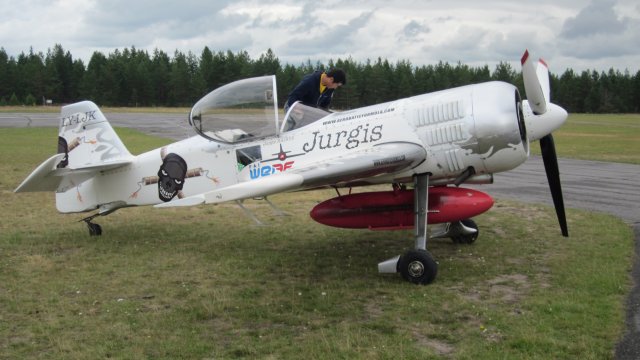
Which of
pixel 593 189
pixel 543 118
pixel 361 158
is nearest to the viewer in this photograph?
pixel 361 158

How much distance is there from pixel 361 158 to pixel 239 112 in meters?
2.06

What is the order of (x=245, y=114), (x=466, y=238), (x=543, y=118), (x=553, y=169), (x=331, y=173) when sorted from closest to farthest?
(x=331, y=173)
(x=543, y=118)
(x=553, y=169)
(x=245, y=114)
(x=466, y=238)

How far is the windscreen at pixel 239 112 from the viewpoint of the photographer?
300 inches

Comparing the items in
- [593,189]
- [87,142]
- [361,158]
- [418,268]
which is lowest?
[593,189]

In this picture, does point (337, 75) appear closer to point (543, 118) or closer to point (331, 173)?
point (331, 173)

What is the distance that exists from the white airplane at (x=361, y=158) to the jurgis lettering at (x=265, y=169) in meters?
0.01

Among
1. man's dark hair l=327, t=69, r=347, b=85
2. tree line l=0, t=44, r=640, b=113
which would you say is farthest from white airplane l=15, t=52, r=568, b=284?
tree line l=0, t=44, r=640, b=113

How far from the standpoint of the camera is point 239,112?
7.69 meters

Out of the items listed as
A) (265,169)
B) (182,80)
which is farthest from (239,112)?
(182,80)

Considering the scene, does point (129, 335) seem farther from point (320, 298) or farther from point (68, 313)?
point (320, 298)

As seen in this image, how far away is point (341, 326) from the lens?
17.6 ft

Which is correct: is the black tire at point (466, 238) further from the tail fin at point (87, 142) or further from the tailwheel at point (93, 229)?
the tailwheel at point (93, 229)

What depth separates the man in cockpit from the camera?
808 centimetres

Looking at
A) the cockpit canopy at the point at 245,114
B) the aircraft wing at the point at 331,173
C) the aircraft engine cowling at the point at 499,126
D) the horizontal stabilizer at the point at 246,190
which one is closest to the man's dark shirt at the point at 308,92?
the cockpit canopy at the point at 245,114
